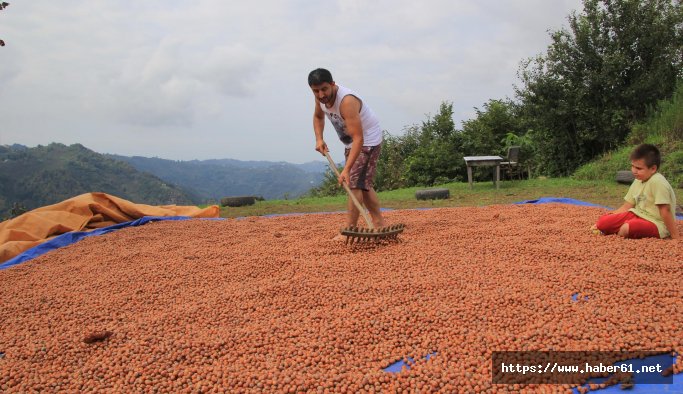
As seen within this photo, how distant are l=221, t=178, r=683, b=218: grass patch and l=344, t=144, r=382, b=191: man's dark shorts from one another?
2.63 metres

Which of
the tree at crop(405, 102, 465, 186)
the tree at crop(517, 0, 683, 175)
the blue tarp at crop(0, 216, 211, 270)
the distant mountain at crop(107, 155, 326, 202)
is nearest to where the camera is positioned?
the blue tarp at crop(0, 216, 211, 270)

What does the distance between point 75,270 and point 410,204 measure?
4.48m

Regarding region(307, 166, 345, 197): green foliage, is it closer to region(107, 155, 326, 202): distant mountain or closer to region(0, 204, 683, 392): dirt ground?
region(0, 204, 683, 392): dirt ground

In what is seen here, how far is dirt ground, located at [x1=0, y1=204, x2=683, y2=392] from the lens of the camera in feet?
5.58

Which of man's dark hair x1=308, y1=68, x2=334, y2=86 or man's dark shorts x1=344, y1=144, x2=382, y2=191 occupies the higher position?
man's dark hair x1=308, y1=68, x2=334, y2=86

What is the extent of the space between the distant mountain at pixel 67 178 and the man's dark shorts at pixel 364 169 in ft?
62.4

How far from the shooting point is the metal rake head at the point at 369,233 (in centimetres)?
328

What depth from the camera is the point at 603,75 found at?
33.1 feet

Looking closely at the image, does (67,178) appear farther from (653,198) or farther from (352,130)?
(653,198)

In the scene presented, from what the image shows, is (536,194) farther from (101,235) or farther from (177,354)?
(177,354)

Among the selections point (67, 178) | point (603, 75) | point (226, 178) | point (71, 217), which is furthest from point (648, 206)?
point (226, 178)

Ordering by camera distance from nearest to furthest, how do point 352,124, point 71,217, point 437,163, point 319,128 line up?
point 352,124 < point 319,128 < point 71,217 < point 437,163

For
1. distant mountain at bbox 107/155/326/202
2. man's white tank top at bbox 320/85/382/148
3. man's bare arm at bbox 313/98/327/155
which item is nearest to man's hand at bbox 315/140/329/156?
man's bare arm at bbox 313/98/327/155

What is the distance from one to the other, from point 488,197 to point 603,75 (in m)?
5.08
